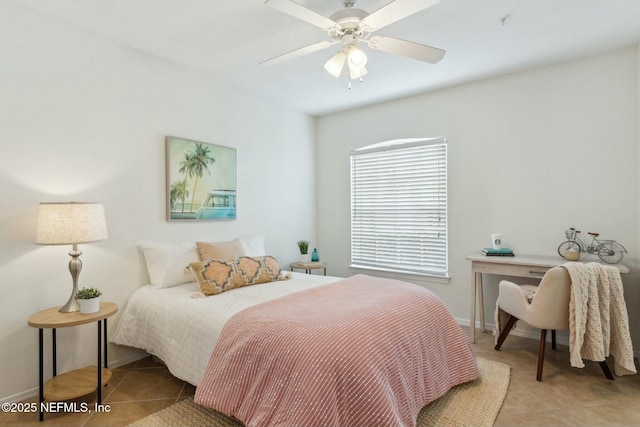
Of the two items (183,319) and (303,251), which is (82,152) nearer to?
(183,319)

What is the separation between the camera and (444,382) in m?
2.15

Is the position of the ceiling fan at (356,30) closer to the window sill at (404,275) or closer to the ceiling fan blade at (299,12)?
the ceiling fan blade at (299,12)

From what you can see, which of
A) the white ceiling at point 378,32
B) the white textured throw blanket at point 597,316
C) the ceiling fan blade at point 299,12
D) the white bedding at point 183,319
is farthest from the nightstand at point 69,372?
the white textured throw blanket at point 597,316

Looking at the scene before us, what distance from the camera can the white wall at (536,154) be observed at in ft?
9.50

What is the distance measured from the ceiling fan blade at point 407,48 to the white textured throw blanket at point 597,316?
1.69 m

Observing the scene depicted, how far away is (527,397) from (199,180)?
3117 mm

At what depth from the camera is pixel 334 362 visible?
5.14 feet

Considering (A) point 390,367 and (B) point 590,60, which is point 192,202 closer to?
(A) point 390,367

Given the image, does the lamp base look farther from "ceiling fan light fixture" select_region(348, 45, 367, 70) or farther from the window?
the window

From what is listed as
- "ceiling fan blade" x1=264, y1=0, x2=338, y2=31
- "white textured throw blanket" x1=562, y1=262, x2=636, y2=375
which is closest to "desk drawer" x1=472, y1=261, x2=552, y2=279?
"white textured throw blanket" x1=562, y1=262, x2=636, y2=375

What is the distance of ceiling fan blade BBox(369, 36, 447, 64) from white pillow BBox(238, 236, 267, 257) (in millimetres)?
2158

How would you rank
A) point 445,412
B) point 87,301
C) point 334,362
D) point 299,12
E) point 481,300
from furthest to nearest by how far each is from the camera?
1. point 481,300
2. point 87,301
3. point 445,412
4. point 299,12
5. point 334,362

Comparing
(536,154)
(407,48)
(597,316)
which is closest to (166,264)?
(407,48)

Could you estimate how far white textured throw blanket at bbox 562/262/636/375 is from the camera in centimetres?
230
